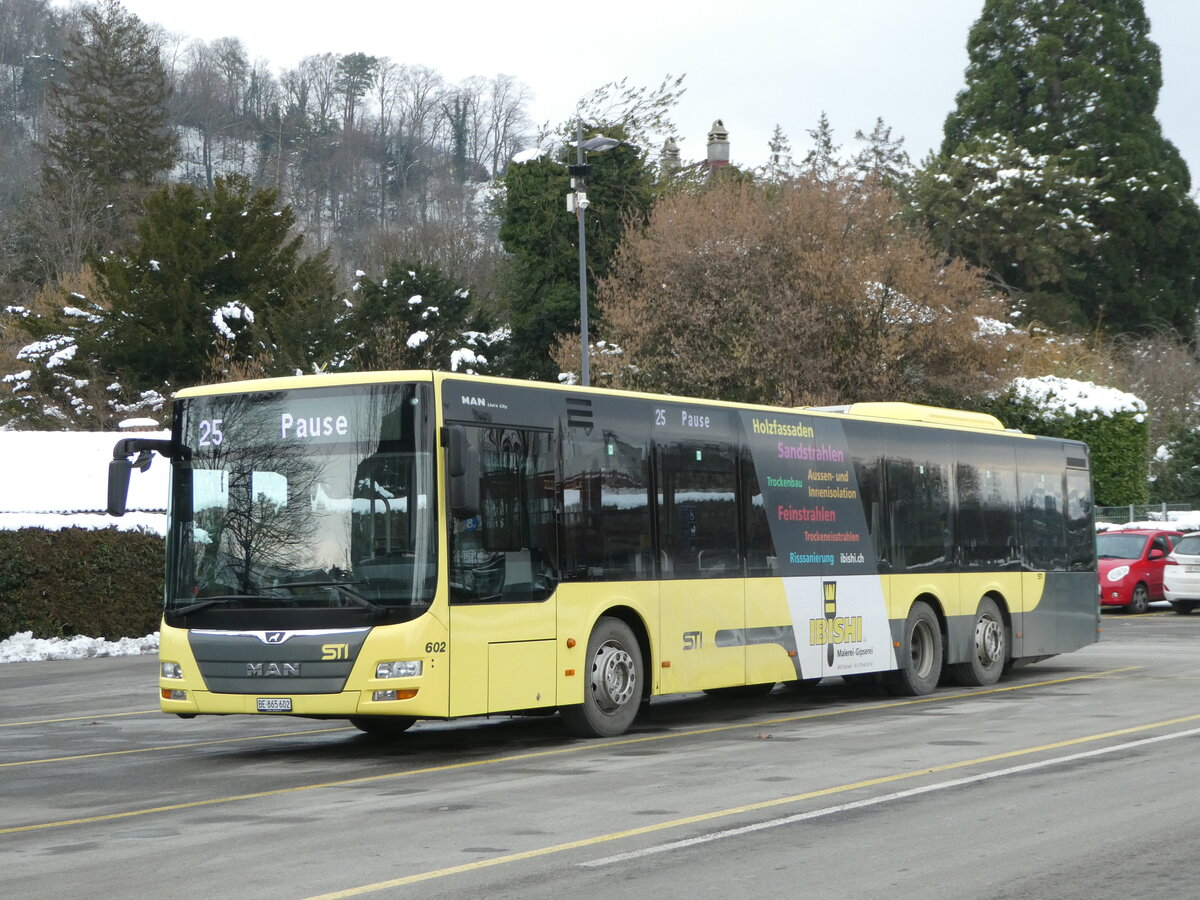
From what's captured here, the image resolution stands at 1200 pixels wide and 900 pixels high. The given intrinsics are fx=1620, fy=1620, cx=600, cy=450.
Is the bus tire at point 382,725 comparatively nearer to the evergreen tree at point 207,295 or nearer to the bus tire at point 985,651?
the bus tire at point 985,651

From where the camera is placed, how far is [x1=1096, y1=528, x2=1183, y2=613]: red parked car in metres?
33.5

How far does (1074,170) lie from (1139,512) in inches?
1081

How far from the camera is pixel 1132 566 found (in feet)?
111

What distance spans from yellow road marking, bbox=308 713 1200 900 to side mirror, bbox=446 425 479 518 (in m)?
3.33

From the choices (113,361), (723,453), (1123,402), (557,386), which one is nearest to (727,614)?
(723,453)

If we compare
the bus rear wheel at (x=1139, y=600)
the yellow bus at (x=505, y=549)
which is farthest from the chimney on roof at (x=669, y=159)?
the yellow bus at (x=505, y=549)

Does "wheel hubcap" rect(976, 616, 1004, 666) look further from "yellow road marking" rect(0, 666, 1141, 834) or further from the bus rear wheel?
the bus rear wheel

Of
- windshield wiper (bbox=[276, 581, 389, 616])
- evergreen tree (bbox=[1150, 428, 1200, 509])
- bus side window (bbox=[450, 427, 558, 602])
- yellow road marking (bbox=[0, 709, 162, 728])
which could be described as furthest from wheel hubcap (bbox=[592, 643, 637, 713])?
evergreen tree (bbox=[1150, 428, 1200, 509])

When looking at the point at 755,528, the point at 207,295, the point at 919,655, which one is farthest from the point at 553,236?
the point at 755,528

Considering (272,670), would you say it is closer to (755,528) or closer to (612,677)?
(612,677)

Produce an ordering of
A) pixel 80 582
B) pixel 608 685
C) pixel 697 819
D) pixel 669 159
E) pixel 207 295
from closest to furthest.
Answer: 1. pixel 697 819
2. pixel 608 685
3. pixel 80 582
4. pixel 207 295
5. pixel 669 159

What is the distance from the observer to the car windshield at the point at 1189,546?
32.2 metres

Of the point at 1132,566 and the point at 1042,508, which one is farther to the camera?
the point at 1132,566

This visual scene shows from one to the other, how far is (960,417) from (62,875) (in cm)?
1350
